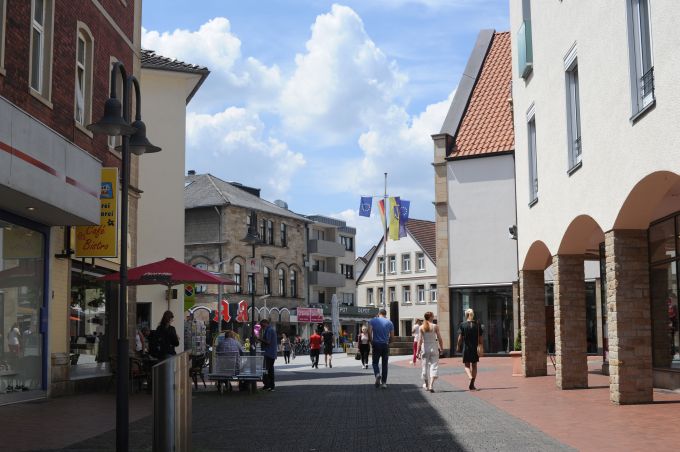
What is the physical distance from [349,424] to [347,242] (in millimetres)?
84573

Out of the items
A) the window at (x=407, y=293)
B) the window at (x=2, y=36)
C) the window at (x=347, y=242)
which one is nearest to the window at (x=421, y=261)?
the window at (x=407, y=293)

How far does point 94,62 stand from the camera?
2075cm

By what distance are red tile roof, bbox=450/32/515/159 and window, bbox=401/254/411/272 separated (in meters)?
41.3

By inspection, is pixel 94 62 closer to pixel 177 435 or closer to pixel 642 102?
pixel 642 102

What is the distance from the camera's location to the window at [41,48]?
17.3 m

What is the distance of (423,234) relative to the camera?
8762cm

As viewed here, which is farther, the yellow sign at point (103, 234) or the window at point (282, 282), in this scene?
the window at point (282, 282)

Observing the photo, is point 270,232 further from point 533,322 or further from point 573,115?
point 573,115

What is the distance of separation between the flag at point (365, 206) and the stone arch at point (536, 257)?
113 ft

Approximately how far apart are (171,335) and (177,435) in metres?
10.7

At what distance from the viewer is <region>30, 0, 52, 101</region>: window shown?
56.9ft

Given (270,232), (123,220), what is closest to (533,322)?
(123,220)

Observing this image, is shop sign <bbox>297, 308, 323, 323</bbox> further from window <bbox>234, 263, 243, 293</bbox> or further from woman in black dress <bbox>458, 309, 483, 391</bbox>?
woman in black dress <bbox>458, 309, 483, 391</bbox>

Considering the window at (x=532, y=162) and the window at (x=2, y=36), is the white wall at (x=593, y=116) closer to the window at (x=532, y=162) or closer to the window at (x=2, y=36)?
the window at (x=532, y=162)
